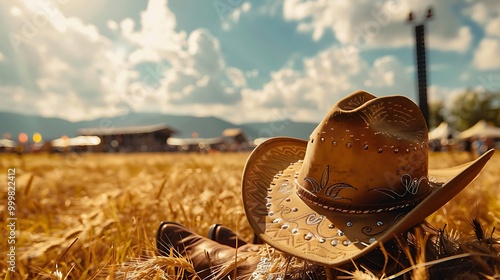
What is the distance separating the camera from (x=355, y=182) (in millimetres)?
1195

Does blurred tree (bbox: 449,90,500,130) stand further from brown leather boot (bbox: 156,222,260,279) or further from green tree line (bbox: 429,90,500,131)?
brown leather boot (bbox: 156,222,260,279)

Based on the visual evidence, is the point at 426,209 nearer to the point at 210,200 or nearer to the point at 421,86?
the point at 421,86

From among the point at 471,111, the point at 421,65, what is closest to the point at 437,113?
the point at 471,111

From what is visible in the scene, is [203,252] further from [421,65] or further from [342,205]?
[421,65]

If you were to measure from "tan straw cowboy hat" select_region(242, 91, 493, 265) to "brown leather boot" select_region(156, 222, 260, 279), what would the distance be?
0.69 ft

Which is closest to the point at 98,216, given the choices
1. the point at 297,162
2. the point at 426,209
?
the point at 297,162

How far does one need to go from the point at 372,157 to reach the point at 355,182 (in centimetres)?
11

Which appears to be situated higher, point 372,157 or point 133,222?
point 372,157

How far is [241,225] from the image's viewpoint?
92.4 inches

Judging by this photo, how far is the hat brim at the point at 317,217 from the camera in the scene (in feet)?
3.24

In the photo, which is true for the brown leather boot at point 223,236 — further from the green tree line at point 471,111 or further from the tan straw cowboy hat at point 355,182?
the green tree line at point 471,111

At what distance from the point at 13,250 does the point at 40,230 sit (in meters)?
0.93

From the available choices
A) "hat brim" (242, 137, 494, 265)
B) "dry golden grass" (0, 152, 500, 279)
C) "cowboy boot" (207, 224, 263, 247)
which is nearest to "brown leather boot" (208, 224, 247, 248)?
"cowboy boot" (207, 224, 263, 247)

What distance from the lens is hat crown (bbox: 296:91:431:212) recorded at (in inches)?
46.0
